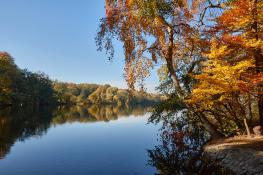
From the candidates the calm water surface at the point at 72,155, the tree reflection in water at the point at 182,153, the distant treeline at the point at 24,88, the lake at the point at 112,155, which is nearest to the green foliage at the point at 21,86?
the distant treeline at the point at 24,88

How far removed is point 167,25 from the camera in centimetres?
2252

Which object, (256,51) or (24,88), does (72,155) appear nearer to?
(256,51)

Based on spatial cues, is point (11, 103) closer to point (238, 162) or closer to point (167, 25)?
point (167, 25)

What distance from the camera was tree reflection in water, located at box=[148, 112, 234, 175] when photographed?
16.0 metres

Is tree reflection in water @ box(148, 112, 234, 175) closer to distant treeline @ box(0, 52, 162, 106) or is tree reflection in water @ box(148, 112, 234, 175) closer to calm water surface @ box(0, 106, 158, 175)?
calm water surface @ box(0, 106, 158, 175)

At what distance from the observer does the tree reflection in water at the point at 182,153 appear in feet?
52.5

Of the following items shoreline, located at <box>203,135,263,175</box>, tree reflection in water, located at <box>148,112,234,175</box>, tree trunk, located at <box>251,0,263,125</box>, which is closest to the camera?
shoreline, located at <box>203,135,263,175</box>

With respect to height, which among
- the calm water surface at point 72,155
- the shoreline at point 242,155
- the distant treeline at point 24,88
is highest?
Result: the distant treeline at point 24,88

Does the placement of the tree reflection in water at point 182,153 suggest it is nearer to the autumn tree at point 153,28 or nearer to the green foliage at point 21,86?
the autumn tree at point 153,28

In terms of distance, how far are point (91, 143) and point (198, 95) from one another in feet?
58.4

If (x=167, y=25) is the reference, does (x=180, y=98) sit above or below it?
below

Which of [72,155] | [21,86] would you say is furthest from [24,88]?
[72,155]

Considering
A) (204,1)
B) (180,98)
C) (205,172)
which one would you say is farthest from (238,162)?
(204,1)

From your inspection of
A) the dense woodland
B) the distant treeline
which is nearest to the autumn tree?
the dense woodland
